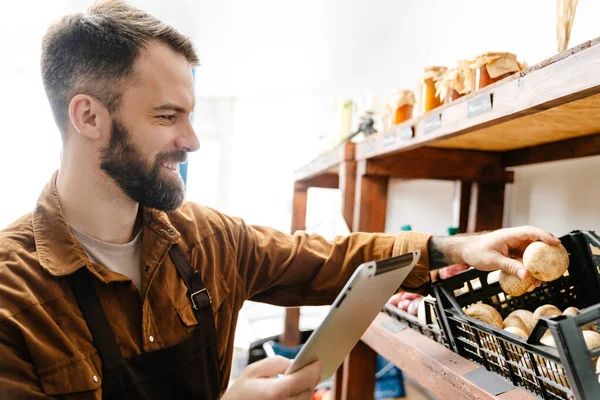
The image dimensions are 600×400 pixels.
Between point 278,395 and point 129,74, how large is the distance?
2.60 ft

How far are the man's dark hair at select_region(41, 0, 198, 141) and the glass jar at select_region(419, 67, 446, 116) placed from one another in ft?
2.26

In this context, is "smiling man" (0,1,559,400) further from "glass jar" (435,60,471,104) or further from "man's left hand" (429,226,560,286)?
"glass jar" (435,60,471,104)

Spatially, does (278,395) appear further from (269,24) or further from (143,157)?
(269,24)

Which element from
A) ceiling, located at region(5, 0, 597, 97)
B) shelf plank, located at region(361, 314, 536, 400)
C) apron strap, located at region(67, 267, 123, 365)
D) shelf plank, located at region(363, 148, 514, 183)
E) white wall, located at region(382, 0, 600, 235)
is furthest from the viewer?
ceiling, located at region(5, 0, 597, 97)

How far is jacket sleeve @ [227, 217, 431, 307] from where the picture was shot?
4.16 feet

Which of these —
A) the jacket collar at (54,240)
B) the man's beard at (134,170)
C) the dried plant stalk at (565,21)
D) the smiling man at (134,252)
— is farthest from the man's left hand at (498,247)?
the jacket collar at (54,240)

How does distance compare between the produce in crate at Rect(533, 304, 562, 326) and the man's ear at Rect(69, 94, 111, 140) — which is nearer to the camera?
the produce in crate at Rect(533, 304, 562, 326)

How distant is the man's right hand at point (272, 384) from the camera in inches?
30.0

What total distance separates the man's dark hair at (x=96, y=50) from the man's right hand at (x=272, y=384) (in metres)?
0.70

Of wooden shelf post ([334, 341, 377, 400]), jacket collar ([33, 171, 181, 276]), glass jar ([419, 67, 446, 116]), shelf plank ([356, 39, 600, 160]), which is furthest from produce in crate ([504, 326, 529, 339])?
jacket collar ([33, 171, 181, 276])

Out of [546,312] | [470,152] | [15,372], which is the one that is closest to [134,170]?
[15,372]

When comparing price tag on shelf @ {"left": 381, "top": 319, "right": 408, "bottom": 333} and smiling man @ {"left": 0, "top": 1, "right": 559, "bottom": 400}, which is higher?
smiling man @ {"left": 0, "top": 1, "right": 559, "bottom": 400}

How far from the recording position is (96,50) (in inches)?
42.7

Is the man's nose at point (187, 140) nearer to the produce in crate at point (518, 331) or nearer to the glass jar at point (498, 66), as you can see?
the glass jar at point (498, 66)
